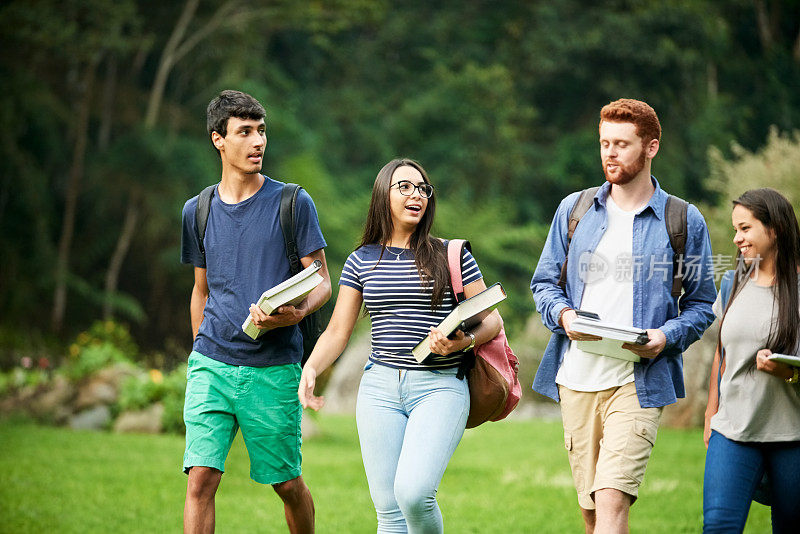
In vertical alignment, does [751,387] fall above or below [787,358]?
below

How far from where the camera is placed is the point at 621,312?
384 cm

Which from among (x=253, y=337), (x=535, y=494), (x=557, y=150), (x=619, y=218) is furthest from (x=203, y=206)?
(x=557, y=150)

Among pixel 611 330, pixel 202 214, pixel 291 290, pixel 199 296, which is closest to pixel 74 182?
pixel 199 296

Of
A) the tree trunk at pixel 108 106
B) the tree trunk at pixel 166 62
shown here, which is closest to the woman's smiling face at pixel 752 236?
the tree trunk at pixel 166 62

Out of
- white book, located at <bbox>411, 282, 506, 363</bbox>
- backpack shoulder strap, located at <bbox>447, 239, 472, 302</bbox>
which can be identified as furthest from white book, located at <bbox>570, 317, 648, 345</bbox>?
backpack shoulder strap, located at <bbox>447, 239, 472, 302</bbox>

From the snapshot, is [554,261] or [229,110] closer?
[554,261]

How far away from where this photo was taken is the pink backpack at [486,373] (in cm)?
393

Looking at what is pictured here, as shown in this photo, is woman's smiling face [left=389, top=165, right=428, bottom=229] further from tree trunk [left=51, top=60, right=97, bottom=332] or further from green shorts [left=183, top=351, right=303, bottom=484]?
tree trunk [left=51, top=60, right=97, bottom=332]

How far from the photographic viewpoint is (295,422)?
171 inches

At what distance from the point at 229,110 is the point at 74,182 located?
1444 cm

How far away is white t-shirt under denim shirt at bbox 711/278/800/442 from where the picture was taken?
3.66 metres

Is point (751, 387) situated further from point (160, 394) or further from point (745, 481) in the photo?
point (160, 394)

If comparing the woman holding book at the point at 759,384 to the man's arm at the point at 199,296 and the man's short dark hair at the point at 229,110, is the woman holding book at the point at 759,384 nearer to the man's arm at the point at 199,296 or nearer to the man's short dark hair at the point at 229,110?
the man's short dark hair at the point at 229,110

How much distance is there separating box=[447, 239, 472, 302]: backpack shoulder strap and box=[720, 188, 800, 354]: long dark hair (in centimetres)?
111
